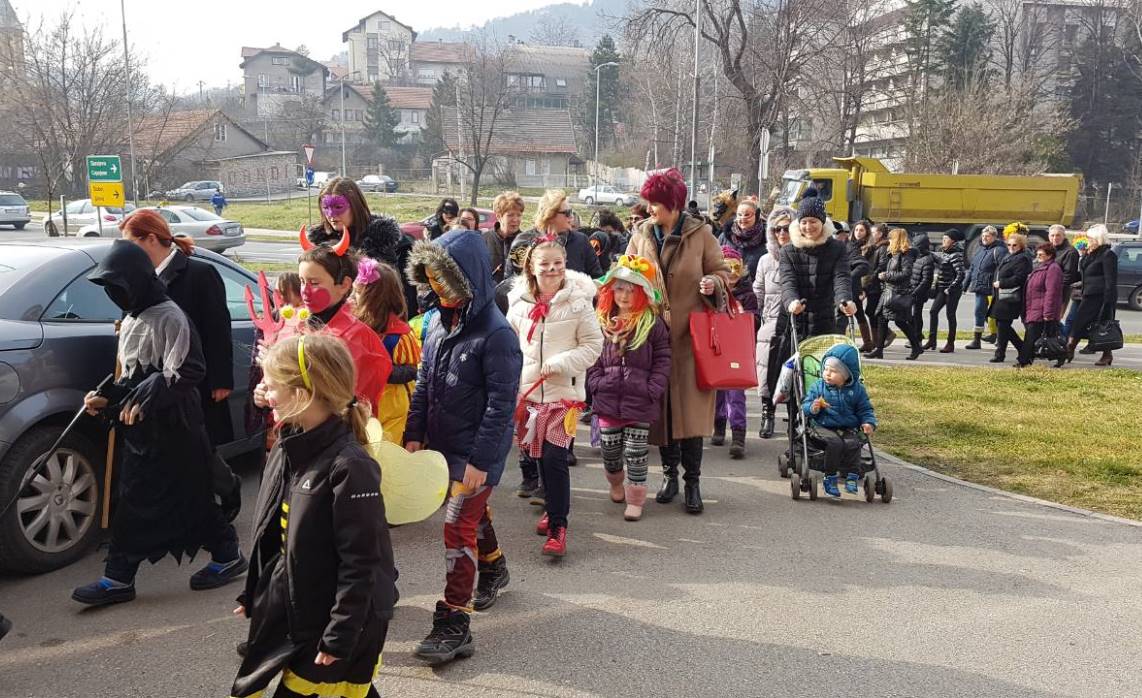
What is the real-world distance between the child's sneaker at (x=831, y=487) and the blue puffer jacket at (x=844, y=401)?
35 cm

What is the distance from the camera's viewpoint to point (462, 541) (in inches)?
164

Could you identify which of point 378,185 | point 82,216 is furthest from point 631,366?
point 378,185

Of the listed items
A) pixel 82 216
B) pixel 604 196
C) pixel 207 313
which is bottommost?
pixel 207 313

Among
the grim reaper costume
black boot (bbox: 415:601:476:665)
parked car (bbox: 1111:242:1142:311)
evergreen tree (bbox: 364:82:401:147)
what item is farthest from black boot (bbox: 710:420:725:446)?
evergreen tree (bbox: 364:82:401:147)

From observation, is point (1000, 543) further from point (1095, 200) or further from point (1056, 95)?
point (1056, 95)

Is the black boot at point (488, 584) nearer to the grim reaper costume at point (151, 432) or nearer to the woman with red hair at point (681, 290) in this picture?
the grim reaper costume at point (151, 432)

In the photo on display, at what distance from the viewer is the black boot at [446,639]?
3973 millimetres

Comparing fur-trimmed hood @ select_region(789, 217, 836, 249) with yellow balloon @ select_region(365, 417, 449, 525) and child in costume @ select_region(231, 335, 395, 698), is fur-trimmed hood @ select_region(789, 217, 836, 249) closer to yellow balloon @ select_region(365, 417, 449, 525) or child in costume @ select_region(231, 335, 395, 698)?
yellow balloon @ select_region(365, 417, 449, 525)

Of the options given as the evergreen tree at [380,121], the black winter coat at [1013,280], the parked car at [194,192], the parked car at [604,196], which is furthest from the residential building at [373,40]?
the black winter coat at [1013,280]

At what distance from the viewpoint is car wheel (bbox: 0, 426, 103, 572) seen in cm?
464

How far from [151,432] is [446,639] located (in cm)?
174

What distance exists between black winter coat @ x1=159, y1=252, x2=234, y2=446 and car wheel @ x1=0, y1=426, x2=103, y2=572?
71 cm

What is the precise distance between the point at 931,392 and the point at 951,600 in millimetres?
5942

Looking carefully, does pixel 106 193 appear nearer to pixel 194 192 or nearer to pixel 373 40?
pixel 194 192
